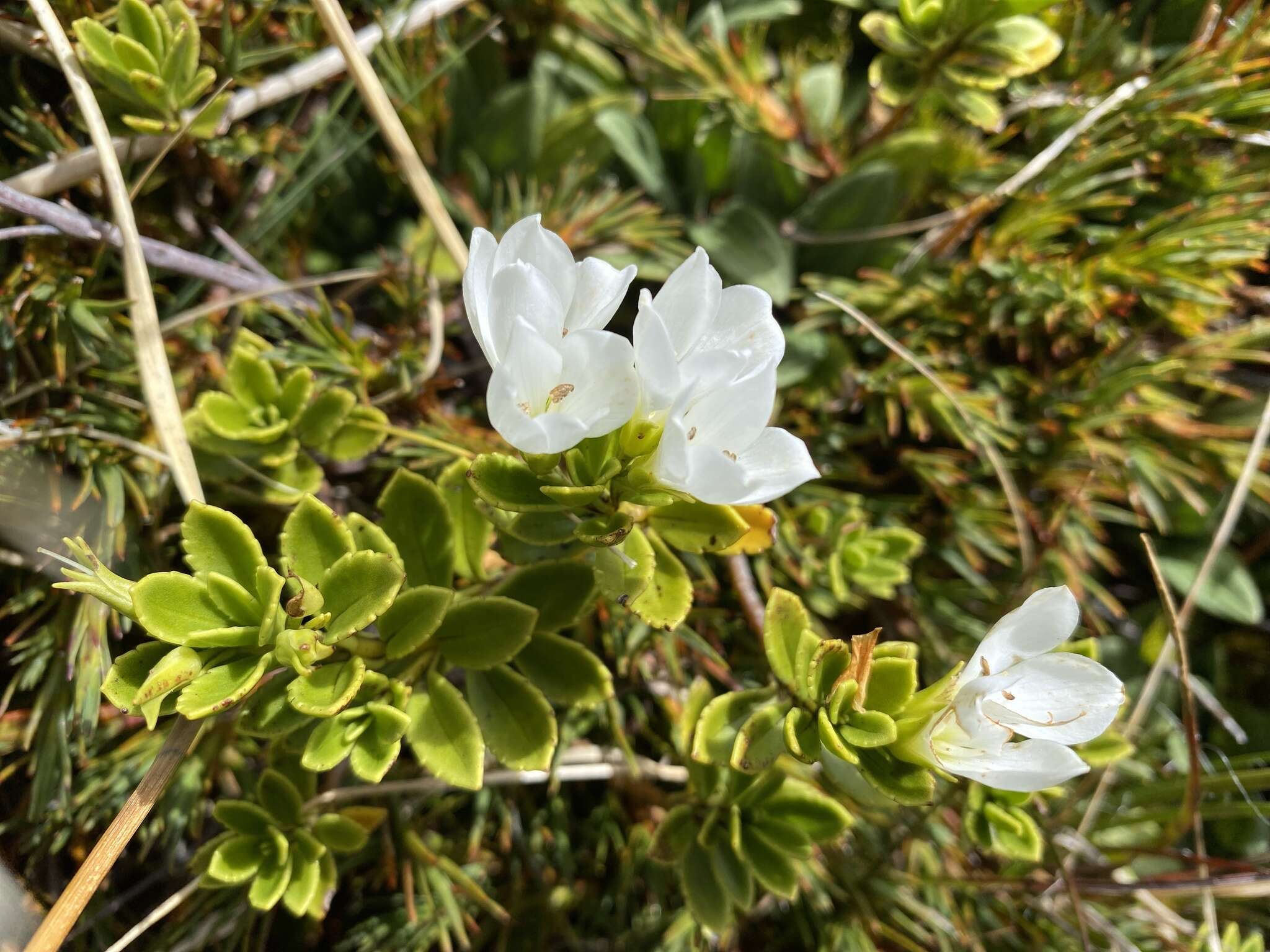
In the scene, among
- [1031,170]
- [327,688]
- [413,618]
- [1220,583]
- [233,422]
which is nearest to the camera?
[327,688]

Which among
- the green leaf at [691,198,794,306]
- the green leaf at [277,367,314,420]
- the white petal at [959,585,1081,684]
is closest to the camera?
the white petal at [959,585,1081,684]

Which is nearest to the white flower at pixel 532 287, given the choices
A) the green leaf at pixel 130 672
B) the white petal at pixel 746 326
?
the white petal at pixel 746 326

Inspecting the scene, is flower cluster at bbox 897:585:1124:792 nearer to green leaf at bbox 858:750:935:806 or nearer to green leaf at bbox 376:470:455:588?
green leaf at bbox 858:750:935:806

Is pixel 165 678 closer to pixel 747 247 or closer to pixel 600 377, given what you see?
pixel 600 377

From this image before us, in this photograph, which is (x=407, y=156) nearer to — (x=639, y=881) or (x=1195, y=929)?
(x=639, y=881)

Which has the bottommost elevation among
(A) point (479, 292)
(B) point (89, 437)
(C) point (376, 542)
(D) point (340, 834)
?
(D) point (340, 834)

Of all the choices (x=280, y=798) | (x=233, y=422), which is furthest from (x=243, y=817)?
(x=233, y=422)

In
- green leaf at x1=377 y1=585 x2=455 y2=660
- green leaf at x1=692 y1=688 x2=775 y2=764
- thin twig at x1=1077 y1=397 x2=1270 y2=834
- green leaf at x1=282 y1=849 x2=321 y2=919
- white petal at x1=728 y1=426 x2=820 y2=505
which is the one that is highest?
white petal at x1=728 y1=426 x2=820 y2=505

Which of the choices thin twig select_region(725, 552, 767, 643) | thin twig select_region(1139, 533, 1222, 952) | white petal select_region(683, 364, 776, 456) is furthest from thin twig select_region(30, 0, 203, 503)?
thin twig select_region(1139, 533, 1222, 952)
